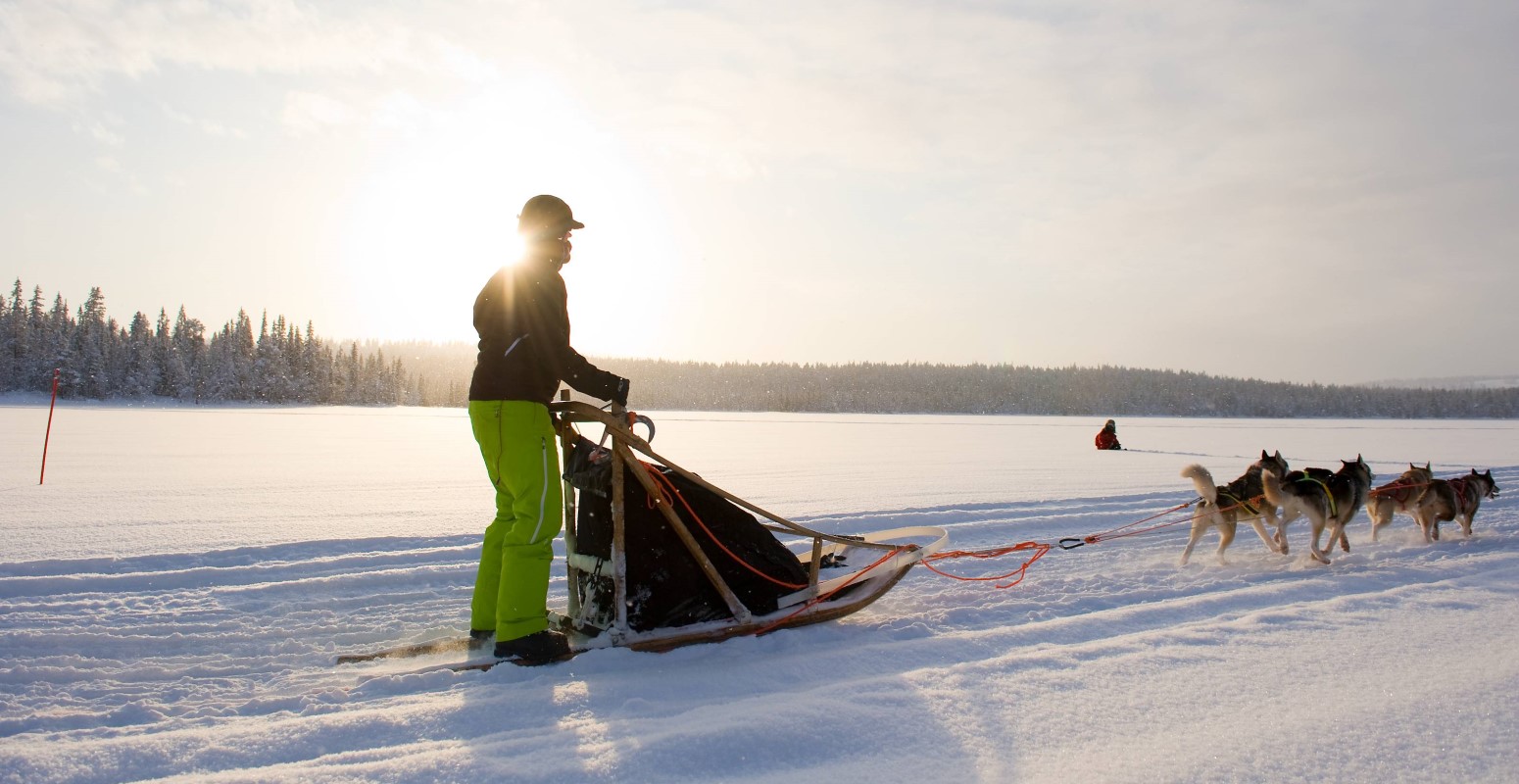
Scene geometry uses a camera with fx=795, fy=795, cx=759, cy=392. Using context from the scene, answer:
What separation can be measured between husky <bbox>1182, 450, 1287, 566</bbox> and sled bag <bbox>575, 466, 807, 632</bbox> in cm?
382

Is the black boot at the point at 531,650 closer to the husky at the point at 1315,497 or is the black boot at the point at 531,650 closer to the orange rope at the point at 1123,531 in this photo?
the orange rope at the point at 1123,531

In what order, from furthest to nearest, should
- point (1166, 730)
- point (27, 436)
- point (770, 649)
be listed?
point (27, 436) → point (770, 649) → point (1166, 730)

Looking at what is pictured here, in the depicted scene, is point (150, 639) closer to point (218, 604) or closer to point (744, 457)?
point (218, 604)

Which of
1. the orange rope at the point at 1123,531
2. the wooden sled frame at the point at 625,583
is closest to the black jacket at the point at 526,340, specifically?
the wooden sled frame at the point at 625,583

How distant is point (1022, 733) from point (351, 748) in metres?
2.33

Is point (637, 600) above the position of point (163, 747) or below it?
above

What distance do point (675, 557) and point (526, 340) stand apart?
49.6 inches

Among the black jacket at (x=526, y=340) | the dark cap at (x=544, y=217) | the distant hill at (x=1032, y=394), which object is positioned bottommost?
the black jacket at (x=526, y=340)

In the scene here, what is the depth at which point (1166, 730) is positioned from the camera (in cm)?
286

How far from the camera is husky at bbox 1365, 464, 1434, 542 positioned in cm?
698

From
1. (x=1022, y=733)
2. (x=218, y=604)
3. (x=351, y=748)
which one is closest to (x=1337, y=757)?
(x=1022, y=733)

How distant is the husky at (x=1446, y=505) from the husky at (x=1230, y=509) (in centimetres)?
153

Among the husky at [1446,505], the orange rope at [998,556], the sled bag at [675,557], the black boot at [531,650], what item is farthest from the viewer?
the husky at [1446,505]

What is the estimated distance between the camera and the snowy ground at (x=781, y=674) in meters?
2.62
